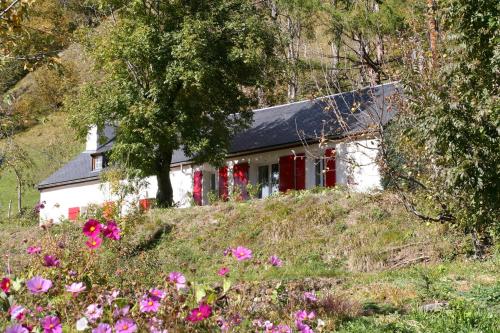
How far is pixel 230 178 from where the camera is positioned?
29.4 meters

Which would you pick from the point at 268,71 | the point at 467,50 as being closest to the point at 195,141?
the point at 268,71

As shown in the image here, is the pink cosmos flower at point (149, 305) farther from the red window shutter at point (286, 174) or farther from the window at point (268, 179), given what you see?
the window at point (268, 179)

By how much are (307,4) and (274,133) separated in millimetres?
Result: 5721

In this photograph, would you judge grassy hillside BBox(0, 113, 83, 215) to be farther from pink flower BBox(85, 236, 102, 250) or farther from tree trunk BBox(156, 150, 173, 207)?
pink flower BBox(85, 236, 102, 250)

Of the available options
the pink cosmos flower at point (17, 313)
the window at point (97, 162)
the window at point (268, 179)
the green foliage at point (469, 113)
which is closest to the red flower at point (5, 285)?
the pink cosmos flower at point (17, 313)

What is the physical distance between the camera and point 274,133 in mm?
29203

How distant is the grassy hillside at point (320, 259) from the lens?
671cm

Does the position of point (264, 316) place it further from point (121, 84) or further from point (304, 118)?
point (304, 118)

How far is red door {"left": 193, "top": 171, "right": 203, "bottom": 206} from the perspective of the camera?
29806mm

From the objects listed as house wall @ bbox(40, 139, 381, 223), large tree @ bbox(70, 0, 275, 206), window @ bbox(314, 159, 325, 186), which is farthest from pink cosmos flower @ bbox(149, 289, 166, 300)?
window @ bbox(314, 159, 325, 186)

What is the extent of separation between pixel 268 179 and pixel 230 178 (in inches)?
69.8

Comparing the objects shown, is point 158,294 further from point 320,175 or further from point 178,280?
point 320,175

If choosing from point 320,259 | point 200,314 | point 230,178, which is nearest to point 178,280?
point 200,314

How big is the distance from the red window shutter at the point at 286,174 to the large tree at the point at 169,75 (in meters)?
2.72
